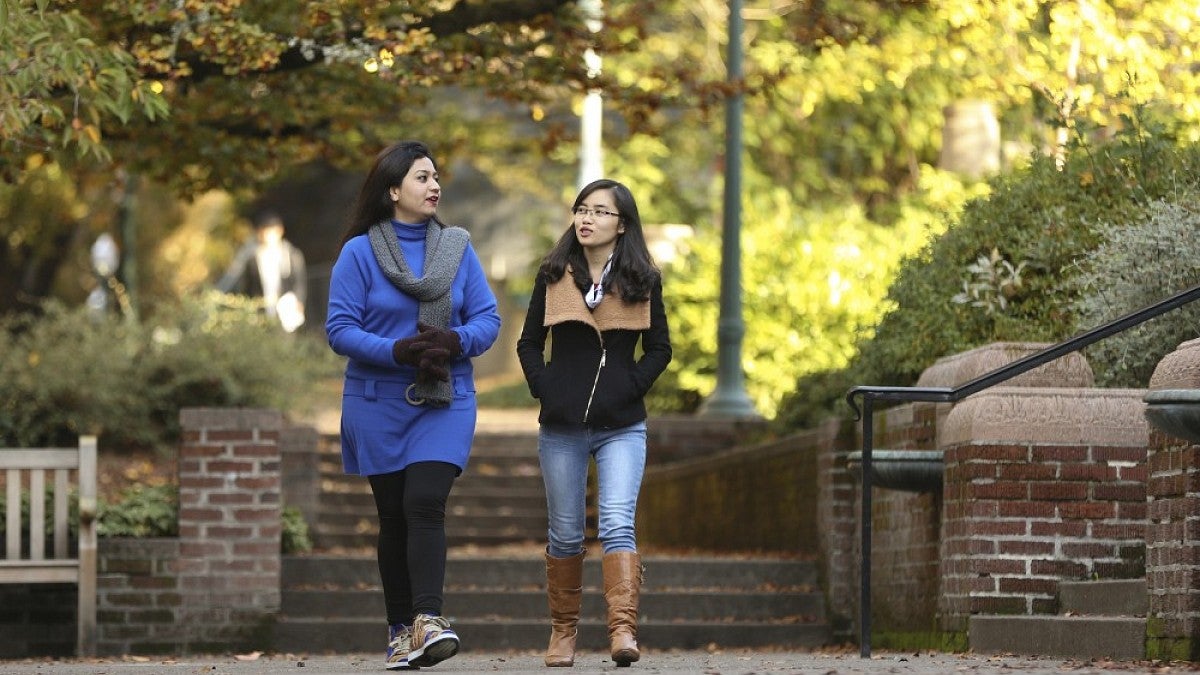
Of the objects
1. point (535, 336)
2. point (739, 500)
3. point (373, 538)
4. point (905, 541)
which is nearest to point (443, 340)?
point (535, 336)

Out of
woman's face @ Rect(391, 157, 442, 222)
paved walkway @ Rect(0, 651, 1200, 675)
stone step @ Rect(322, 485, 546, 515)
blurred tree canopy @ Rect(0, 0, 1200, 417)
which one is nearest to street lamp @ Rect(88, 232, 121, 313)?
blurred tree canopy @ Rect(0, 0, 1200, 417)

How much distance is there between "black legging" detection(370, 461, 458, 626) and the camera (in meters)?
Answer: 7.49

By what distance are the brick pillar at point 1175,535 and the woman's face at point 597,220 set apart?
199 centimetres

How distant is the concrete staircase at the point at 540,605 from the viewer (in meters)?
11.8

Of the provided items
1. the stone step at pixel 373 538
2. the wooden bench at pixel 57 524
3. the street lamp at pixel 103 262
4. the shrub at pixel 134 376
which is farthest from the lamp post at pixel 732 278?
the street lamp at pixel 103 262

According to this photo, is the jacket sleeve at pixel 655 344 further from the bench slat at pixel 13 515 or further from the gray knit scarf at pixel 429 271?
the bench slat at pixel 13 515

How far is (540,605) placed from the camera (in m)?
12.2

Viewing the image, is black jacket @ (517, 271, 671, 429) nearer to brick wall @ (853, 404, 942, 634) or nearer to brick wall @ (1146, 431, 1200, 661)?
brick wall @ (1146, 431, 1200, 661)

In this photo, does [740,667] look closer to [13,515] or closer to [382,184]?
[382,184]

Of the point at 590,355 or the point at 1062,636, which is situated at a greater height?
the point at 590,355

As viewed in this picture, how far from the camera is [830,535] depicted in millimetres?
11992

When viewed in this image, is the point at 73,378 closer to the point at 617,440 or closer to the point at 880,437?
the point at 880,437

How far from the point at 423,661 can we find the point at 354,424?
2.82 ft

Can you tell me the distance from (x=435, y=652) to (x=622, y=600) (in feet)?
2.36
